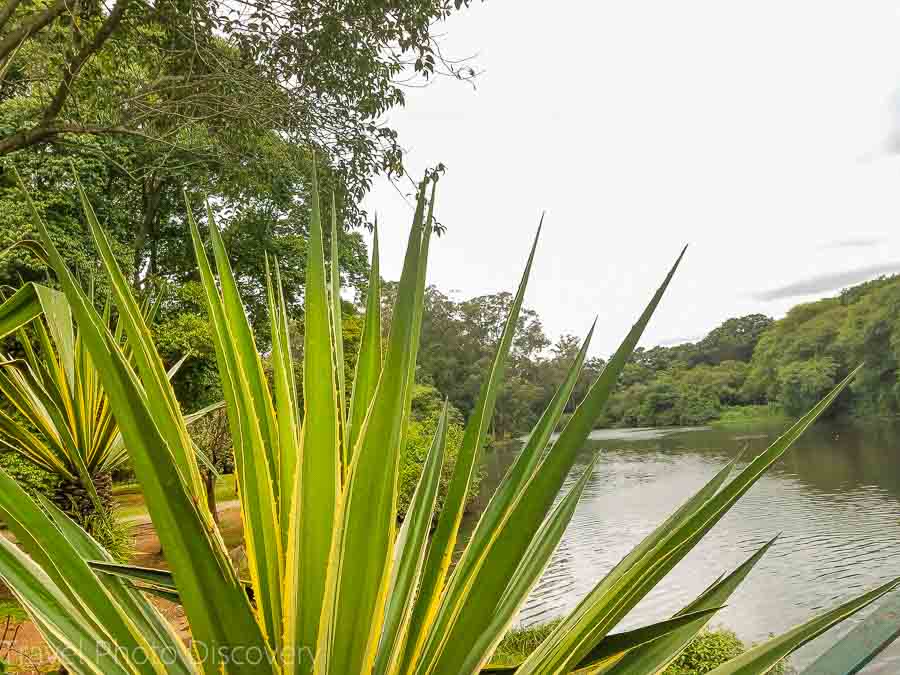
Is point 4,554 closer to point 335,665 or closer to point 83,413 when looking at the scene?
point 335,665

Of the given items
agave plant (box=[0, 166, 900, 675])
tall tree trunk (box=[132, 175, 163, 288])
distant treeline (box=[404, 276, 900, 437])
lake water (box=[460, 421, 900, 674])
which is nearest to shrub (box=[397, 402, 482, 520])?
lake water (box=[460, 421, 900, 674])

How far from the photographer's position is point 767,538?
1064 centimetres

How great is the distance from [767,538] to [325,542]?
492 inches

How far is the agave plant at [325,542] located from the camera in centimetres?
35

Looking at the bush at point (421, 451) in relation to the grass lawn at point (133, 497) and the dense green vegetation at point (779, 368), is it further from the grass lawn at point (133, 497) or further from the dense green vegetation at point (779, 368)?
the dense green vegetation at point (779, 368)

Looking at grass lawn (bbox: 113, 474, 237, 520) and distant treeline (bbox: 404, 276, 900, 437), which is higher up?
distant treeline (bbox: 404, 276, 900, 437)

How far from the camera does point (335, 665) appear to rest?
40 centimetres

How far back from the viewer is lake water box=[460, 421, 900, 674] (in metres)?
8.09

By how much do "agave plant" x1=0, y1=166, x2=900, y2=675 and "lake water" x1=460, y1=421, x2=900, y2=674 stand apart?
876 mm

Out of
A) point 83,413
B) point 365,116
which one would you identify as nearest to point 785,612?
point 365,116

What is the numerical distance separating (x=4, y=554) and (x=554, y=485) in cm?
45

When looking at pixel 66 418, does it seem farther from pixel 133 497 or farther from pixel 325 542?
pixel 133 497

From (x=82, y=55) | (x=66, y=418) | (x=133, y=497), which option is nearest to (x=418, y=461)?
(x=133, y=497)

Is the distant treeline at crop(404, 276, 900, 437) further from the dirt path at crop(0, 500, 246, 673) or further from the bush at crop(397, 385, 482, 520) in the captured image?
the dirt path at crop(0, 500, 246, 673)
